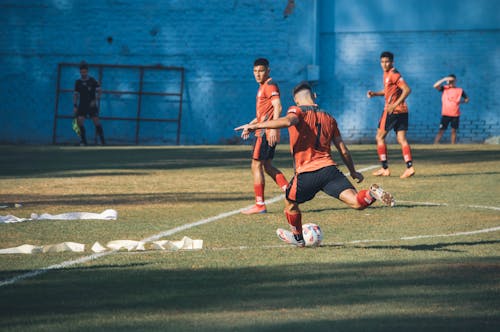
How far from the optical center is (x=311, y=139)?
916 cm

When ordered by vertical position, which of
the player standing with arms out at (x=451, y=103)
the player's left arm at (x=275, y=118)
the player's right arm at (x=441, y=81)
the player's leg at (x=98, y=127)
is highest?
the player's right arm at (x=441, y=81)

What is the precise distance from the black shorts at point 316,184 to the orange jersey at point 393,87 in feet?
29.2

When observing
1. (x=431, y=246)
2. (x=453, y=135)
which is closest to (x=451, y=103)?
(x=453, y=135)

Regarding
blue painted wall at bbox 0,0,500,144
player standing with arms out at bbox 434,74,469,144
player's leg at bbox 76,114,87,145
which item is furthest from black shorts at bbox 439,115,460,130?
player's leg at bbox 76,114,87,145

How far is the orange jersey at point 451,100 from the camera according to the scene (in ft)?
101

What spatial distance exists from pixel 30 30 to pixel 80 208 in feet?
73.1

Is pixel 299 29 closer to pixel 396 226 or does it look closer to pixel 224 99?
pixel 224 99

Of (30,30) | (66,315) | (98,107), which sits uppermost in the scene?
(30,30)

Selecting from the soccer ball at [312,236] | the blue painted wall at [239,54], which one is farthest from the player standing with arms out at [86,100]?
the soccer ball at [312,236]

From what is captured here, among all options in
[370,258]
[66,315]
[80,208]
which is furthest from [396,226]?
[66,315]

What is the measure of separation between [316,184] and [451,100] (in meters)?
22.6

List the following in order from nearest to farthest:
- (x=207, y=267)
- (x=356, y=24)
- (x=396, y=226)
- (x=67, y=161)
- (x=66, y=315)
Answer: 1. (x=66, y=315)
2. (x=207, y=267)
3. (x=396, y=226)
4. (x=67, y=161)
5. (x=356, y=24)

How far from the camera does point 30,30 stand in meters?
34.3

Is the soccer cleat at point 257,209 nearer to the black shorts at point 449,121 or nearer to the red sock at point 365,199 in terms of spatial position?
the red sock at point 365,199
